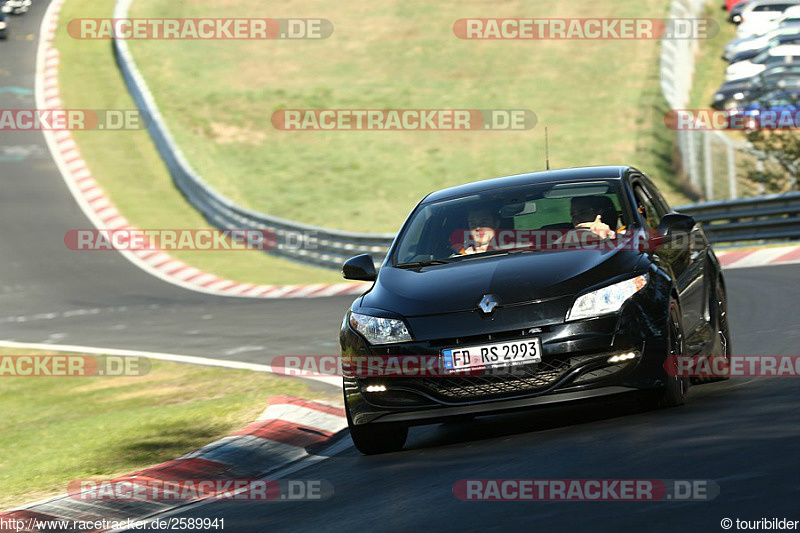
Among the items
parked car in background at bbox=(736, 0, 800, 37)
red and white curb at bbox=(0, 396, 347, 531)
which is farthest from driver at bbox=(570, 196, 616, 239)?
parked car in background at bbox=(736, 0, 800, 37)

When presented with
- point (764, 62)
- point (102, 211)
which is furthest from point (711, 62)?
point (102, 211)

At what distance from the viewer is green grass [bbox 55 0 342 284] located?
24.7 meters

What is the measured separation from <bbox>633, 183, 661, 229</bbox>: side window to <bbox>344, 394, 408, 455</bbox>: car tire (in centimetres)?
208

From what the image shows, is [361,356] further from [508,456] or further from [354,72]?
[354,72]

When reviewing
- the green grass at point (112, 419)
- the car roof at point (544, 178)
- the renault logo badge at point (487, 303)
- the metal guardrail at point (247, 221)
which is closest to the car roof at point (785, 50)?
the metal guardrail at point (247, 221)

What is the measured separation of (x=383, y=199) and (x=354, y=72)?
12403 mm

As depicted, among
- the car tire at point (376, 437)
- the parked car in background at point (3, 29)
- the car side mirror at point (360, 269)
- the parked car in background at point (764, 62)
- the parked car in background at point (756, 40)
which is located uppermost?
the parked car in background at point (3, 29)

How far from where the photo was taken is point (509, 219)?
850 cm

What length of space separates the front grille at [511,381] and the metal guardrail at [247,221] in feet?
49.3

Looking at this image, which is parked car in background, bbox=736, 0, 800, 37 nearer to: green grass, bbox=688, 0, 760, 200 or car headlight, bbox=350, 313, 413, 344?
green grass, bbox=688, 0, 760, 200

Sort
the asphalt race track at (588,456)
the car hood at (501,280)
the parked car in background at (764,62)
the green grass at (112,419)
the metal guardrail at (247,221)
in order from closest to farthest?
the asphalt race track at (588,456)
the car hood at (501,280)
the green grass at (112,419)
the metal guardrail at (247,221)
the parked car in background at (764,62)

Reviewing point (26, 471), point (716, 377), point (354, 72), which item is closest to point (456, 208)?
point (716, 377)

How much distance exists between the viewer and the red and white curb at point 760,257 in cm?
1792

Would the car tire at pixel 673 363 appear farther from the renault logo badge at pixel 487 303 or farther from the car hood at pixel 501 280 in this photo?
the renault logo badge at pixel 487 303
